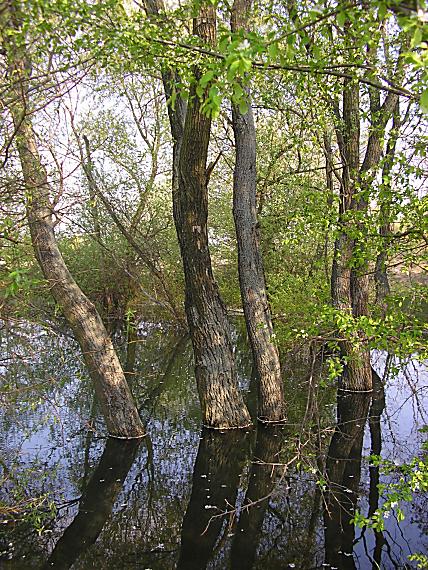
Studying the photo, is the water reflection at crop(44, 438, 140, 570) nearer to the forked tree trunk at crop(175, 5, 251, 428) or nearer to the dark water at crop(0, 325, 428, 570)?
the dark water at crop(0, 325, 428, 570)

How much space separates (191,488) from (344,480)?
Answer: 5.25 ft

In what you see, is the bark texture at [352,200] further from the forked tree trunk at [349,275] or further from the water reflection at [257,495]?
the water reflection at [257,495]

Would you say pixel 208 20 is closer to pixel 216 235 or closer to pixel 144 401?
pixel 144 401

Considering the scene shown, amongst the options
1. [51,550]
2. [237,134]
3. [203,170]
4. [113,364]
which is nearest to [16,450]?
[113,364]

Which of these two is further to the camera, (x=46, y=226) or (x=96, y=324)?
(x=96, y=324)

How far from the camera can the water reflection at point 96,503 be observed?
4.61 meters

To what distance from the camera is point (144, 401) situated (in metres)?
9.24

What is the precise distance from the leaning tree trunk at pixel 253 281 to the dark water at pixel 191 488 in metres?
0.48

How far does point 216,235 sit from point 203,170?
726cm

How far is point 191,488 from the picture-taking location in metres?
5.98

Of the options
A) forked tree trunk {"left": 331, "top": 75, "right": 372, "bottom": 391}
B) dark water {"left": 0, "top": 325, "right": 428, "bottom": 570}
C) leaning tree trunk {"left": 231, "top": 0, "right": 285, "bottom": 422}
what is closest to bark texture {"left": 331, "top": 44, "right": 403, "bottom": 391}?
forked tree trunk {"left": 331, "top": 75, "right": 372, "bottom": 391}

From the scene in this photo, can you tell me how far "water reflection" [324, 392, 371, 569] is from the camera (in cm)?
476

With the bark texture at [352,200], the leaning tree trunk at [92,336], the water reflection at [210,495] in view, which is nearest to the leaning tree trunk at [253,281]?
the water reflection at [210,495]

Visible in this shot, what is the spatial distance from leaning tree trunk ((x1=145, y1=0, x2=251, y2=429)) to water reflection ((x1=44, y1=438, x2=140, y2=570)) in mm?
1183
